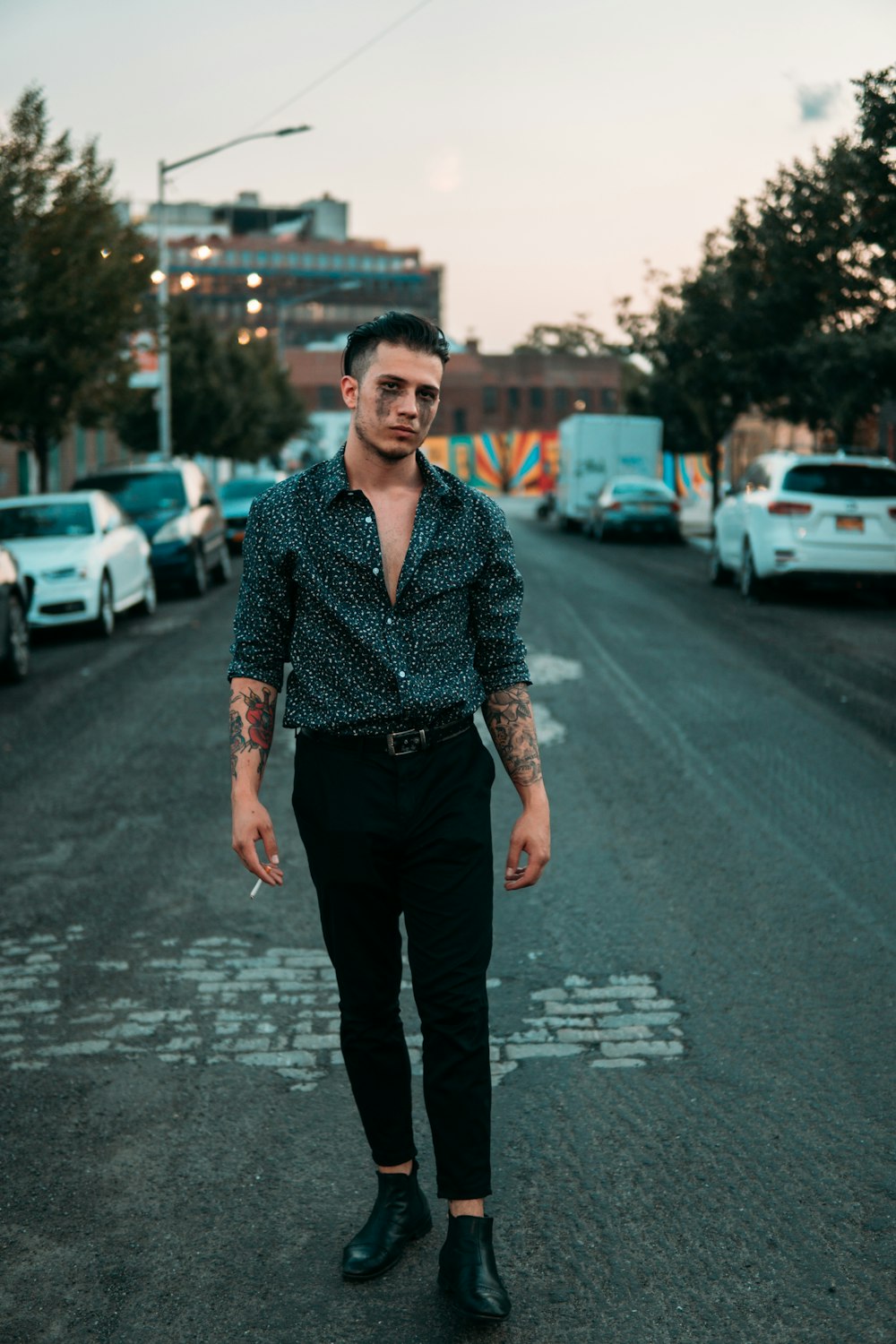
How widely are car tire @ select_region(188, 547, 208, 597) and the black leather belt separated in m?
17.9

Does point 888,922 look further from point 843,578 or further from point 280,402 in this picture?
point 280,402

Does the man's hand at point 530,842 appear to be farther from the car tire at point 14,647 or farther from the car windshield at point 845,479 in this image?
the car windshield at point 845,479

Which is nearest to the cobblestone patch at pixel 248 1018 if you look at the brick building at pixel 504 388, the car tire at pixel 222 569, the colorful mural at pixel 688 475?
the car tire at pixel 222 569

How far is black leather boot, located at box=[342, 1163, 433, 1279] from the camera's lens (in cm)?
330

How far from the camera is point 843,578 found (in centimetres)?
1730

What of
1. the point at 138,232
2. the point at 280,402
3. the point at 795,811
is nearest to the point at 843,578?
the point at 795,811

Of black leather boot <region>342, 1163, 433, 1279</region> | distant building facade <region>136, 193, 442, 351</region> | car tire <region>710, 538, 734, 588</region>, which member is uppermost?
distant building facade <region>136, 193, 442, 351</region>

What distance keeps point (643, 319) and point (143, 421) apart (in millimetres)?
14126

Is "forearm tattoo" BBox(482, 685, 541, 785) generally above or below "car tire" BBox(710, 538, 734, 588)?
above

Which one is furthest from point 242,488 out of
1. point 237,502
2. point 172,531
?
point 172,531

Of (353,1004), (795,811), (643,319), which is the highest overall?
(643,319)

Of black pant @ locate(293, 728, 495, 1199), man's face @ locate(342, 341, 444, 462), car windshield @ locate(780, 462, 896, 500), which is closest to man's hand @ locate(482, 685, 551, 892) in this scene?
black pant @ locate(293, 728, 495, 1199)

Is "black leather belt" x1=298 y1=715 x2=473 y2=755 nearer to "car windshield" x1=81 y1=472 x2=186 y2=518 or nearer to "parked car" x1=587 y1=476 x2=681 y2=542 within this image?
"car windshield" x1=81 y1=472 x2=186 y2=518

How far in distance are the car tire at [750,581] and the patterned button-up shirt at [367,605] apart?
1501 cm
